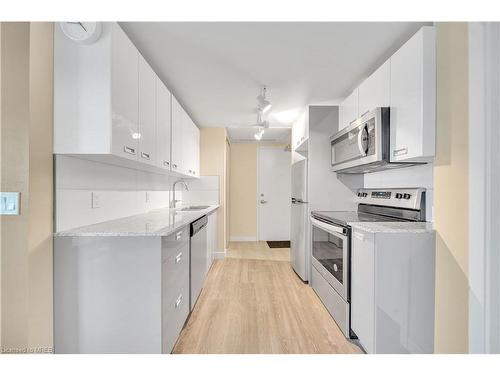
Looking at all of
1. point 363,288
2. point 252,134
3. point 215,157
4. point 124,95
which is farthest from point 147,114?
point 252,134

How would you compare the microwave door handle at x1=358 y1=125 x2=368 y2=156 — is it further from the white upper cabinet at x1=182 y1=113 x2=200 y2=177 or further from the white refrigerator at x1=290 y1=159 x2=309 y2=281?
the white upper cabinet at x1=182 y1=113 x2=200 y2=177

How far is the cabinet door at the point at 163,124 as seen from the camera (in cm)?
222

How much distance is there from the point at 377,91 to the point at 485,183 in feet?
3.41

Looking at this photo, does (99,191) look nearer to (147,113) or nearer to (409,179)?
(147,113)

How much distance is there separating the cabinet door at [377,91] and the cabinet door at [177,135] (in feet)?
6.00

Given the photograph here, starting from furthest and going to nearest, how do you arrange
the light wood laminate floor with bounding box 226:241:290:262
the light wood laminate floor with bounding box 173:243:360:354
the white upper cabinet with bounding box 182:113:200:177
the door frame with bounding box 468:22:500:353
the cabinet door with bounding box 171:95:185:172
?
the light wood laminate floor with bounding box 226:241:290:262 < the white upper cabinet with bounding box 182:113:200:177 < the cabinet door with bounding box 171:95:185:172 < the light wood laminate floor with bounding box 173:243:360:354 < the door frame with bounding box 468:22:500:353

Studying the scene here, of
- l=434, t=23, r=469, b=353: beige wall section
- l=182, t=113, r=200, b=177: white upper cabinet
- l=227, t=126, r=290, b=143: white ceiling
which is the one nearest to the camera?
l=434, t=23, r=469, b=353: beige wall section

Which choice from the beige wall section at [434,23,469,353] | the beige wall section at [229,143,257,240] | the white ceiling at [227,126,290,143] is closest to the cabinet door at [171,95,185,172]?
the white ceiling at [227,126,290,143]

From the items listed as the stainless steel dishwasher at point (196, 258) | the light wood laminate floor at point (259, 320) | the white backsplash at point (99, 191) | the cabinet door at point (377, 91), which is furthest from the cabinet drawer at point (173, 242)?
the cabinet door at point (377, 91)

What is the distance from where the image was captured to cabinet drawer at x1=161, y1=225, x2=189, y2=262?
5.00ft

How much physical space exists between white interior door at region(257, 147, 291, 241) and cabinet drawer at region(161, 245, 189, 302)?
352cm

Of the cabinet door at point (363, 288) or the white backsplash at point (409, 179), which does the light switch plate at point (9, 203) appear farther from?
the white backsplash at point (409, 179)
